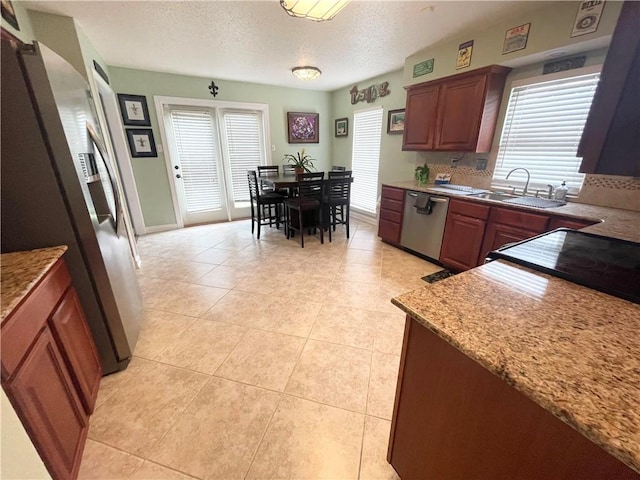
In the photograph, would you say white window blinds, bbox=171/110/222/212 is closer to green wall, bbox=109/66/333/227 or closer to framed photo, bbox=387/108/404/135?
green wall, bbox=109/66/333/227

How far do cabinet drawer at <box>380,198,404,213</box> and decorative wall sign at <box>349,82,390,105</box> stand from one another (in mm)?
1743

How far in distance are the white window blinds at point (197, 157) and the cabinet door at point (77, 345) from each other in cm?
347

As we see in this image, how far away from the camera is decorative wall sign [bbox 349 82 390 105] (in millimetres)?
3988

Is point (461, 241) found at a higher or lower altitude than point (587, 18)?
lower

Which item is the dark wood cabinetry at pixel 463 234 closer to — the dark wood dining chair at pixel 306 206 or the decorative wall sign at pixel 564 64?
the decorative wall sign at pixel 564 64

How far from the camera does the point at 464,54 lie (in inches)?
104

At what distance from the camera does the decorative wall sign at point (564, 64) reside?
218cm

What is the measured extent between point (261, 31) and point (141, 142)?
8.40 feet

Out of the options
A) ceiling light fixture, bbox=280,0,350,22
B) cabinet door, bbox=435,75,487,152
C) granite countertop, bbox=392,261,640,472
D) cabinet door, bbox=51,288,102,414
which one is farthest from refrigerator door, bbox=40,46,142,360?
cabinet door, bbox=435,75,487,152

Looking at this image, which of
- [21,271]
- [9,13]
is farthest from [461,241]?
[9,13]

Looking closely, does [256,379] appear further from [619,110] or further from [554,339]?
[619,110]

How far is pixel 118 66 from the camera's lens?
353 cm

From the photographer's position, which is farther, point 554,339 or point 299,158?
point 299,158

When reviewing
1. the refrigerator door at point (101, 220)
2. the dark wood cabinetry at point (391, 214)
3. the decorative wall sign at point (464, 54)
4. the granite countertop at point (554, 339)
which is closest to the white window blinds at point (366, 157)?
the dark wood cabinetry at point (391, 214)
